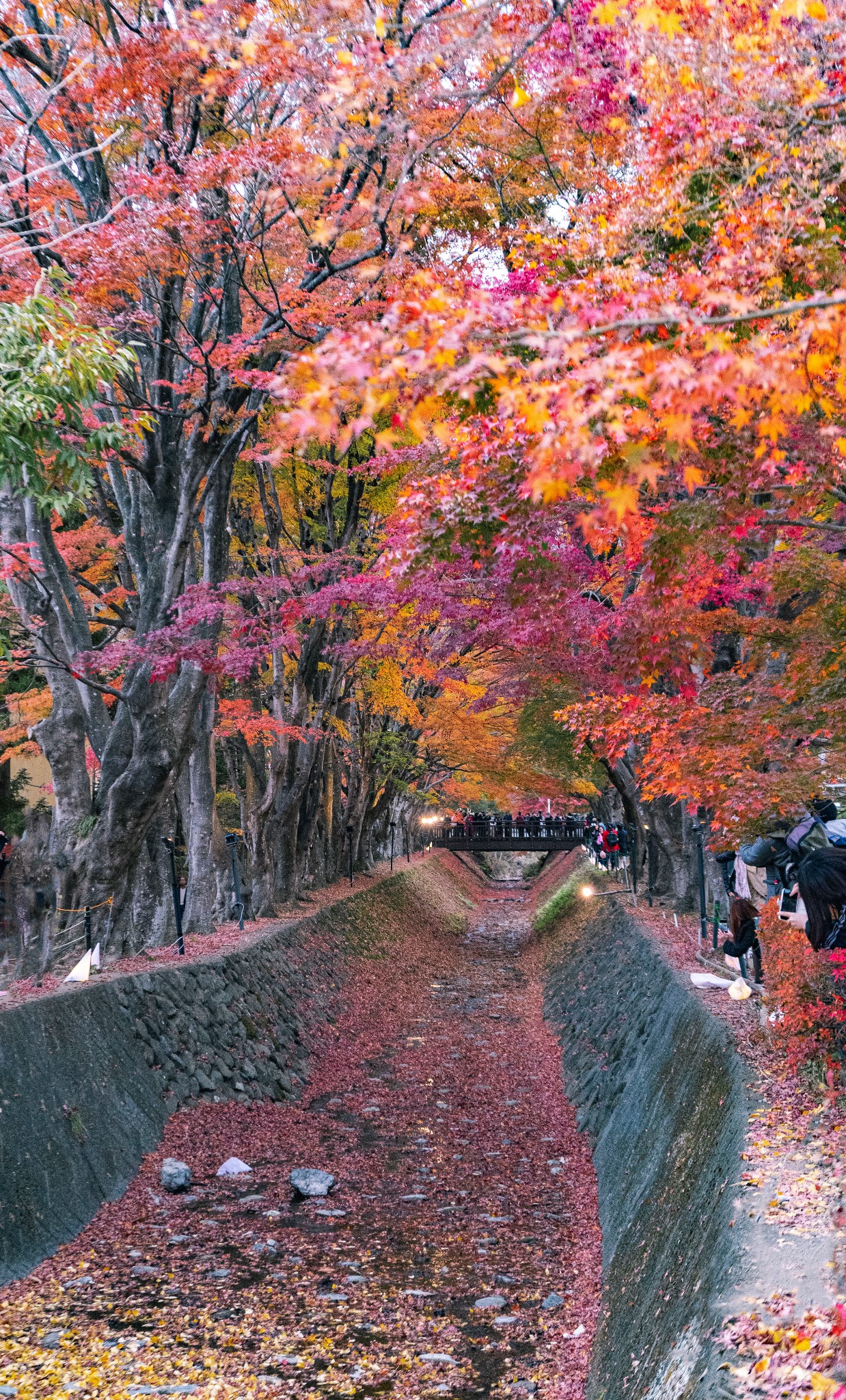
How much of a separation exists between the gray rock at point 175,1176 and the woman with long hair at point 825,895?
20.1 feet

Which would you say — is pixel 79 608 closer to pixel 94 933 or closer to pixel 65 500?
pixel 94 933

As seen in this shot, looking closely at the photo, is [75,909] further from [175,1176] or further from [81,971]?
[175,1176]

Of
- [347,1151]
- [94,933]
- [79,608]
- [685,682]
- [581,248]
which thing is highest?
[581,248]

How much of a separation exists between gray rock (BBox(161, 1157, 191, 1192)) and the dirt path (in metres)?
0.09

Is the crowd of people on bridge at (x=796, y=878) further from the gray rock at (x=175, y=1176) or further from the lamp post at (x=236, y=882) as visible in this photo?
the lamp post at (x=236, y=882)

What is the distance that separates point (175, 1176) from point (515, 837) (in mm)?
37363

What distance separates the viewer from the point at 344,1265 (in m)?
8.22

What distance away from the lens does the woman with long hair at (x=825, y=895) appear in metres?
7.26

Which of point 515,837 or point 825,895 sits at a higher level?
point 825,895

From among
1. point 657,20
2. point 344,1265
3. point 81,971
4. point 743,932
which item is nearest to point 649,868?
point 743,932

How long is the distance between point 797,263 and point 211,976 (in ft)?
38.0

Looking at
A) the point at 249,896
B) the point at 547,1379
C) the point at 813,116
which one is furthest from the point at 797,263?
the point at 249,896

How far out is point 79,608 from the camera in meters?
11.9

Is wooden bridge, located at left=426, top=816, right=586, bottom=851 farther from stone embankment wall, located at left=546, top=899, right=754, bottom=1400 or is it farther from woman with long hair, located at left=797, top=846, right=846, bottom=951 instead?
woman with long hair, located at left=797, top=846, right=846, bottom=951
